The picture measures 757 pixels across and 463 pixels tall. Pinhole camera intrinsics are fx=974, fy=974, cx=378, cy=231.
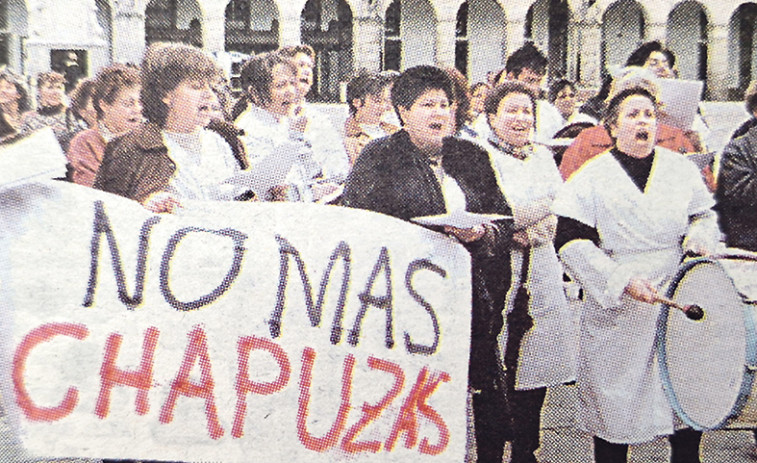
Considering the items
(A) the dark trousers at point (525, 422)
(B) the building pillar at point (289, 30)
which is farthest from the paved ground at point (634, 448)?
(B) the building pillar at point (289, 30)

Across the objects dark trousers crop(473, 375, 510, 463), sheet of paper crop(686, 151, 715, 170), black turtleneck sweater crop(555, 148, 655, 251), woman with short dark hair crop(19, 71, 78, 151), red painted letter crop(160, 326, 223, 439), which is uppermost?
woman with short dark hair crop(19, 71, 78, 151)

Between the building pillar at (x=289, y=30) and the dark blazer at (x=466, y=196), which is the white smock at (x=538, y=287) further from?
the building pillar at (x=289, y=30)

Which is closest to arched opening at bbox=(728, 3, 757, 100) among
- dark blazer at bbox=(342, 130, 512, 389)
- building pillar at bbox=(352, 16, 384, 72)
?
dark blazer at bbox=(342, 130, 512, 389)

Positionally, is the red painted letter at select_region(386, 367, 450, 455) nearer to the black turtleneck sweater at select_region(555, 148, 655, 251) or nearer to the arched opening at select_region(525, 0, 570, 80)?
the black turtleneck sweater at select_region(555, 148, 655, 251)

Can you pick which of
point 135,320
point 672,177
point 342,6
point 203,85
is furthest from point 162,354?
point 672,177

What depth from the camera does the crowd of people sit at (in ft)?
13.1

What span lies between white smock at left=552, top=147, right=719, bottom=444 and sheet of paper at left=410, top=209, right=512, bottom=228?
48 centimetres

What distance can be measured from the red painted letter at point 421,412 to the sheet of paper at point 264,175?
3.23ft

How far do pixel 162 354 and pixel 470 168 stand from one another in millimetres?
1479

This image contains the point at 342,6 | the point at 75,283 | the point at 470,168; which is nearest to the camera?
the point at 75,283

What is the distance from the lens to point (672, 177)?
426 centimetres

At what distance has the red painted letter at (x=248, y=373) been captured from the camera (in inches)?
152

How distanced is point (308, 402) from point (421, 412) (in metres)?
0.46

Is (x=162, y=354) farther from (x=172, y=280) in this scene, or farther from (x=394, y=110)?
(x=394, y=110)
